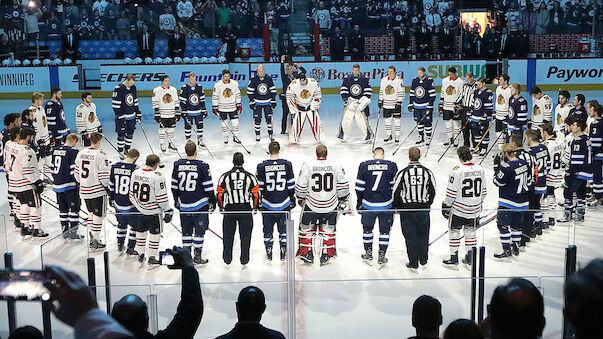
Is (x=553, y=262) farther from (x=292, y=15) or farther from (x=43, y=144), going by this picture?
(x=292, y=15)

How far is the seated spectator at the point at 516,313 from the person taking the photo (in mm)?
2064

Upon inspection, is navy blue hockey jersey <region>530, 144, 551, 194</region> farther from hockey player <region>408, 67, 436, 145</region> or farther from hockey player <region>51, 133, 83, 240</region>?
hockey player <region>408, 67, 436, 145</region>

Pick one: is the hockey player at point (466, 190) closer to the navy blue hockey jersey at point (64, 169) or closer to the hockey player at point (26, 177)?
the navy blue hockey jersey at point (64, 169)

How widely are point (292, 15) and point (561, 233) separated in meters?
18.1

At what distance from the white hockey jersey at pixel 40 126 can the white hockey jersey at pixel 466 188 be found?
23.8 feet

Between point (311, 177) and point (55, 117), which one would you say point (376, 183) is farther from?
point (55, 117)

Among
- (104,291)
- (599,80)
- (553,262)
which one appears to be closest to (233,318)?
(104,291)

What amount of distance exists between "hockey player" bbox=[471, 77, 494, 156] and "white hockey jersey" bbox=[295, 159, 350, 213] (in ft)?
19.3

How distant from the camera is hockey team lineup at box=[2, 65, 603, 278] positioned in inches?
262

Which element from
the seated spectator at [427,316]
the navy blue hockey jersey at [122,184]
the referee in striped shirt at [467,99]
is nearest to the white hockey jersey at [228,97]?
the referee in striped shirt at [467,99]

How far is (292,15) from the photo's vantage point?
927 inches

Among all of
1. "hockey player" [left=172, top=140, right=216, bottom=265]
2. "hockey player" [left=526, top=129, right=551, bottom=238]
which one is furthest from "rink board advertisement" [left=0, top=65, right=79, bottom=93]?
"hockey player" [left=526, top=129, right=551, bottom=238]

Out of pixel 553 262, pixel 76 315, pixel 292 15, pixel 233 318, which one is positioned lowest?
pixel 233 318

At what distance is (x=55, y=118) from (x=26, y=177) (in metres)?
4.12
